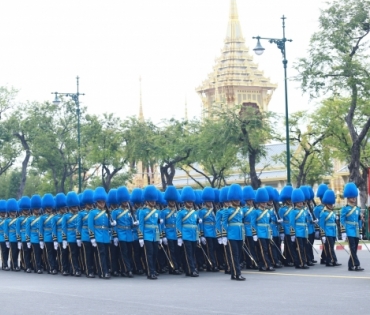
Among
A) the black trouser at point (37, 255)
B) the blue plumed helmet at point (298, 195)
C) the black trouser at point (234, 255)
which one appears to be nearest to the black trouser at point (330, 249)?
the blue plumed helmet at point (298, 195)

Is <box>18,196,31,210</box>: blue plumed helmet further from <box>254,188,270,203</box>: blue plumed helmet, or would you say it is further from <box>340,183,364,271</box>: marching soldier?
<box>340,183,364,271</box>: marching soldier

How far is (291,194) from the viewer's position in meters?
18.8

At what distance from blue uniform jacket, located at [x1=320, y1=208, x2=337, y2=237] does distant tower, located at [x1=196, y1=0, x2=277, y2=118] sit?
173 feet

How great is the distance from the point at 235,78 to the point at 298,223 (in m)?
55.7

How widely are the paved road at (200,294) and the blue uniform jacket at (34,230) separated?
243 centimetres

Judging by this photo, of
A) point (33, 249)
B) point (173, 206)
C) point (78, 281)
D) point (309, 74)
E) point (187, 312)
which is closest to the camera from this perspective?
point (187, 312)

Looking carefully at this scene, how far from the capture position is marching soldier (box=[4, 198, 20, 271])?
21562 millimetres

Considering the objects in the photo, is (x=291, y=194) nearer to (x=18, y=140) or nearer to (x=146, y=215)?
(x=146, y=215)

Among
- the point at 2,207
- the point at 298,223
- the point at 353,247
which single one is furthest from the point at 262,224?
the point at 2,207

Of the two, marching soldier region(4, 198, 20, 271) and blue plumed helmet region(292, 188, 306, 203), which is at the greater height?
blue plumed helmet region(292, 188, 306, 203)

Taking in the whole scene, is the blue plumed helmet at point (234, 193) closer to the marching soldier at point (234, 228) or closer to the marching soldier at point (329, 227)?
the marching soldier at point (234, 228)

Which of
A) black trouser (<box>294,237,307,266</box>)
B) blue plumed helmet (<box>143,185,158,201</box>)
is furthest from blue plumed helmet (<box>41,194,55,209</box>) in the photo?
black trouser (<box>294,237,307,266</box>)

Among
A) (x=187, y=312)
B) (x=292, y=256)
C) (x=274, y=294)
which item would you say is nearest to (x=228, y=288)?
(x=274, y=294)

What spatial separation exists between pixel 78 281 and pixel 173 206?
2.51 meters
